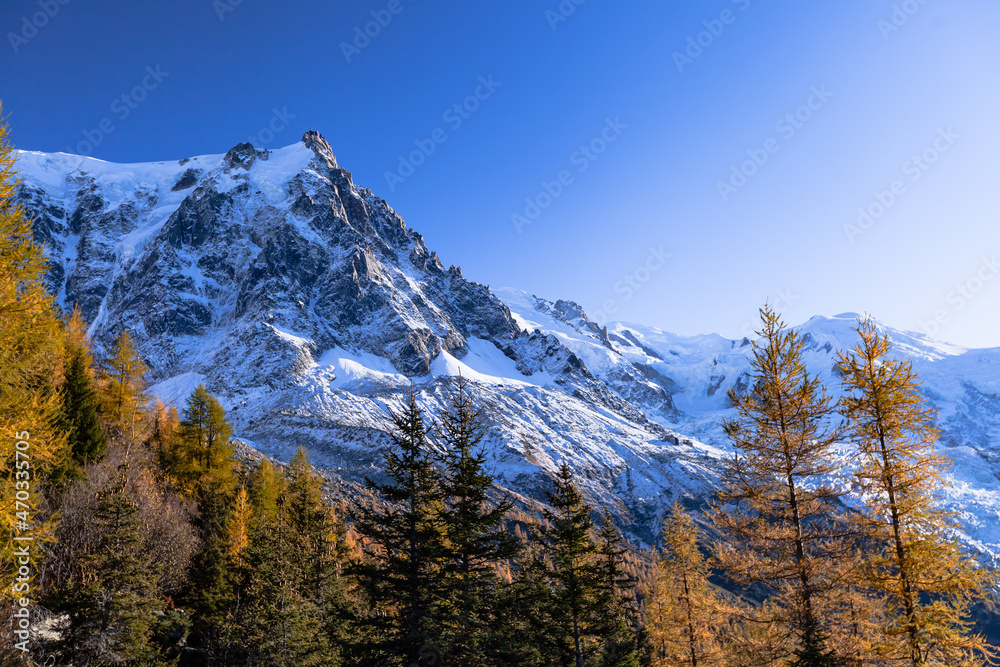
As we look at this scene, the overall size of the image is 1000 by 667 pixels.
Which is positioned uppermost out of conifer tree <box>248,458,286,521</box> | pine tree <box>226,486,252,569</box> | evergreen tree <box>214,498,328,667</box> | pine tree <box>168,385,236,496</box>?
pine tree <box>168,385,236,496</box>

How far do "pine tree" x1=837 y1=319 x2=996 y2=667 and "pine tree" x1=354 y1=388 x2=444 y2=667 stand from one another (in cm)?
1193

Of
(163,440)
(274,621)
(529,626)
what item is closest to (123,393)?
(163,440)

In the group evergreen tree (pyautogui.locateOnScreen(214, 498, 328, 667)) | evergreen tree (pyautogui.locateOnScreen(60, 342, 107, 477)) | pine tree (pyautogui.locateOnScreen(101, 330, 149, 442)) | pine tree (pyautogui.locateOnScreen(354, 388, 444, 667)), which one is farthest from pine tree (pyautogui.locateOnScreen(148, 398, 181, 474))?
pine tree (pyautogui.locateOnScreen(354, 388, 444, 667))

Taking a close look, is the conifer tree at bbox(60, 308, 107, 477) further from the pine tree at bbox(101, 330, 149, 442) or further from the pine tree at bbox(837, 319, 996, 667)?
the pine tree at bbox(837, 319, 996, 667)

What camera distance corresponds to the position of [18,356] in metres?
10.8

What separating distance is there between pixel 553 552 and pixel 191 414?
36659mm

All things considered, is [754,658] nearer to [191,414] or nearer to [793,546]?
[793,546]

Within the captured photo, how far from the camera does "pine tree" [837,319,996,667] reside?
1162 centimetres

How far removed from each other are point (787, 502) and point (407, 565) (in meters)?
11.4

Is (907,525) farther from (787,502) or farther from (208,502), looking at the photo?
(208,502)

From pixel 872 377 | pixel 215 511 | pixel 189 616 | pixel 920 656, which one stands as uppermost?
pixel 872 377

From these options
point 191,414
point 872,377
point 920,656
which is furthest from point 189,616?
point 872,377

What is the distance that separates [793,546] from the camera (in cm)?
1313

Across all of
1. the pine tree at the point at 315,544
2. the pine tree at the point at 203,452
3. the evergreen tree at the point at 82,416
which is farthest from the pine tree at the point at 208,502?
the evergreen tree at the point at 82,416
